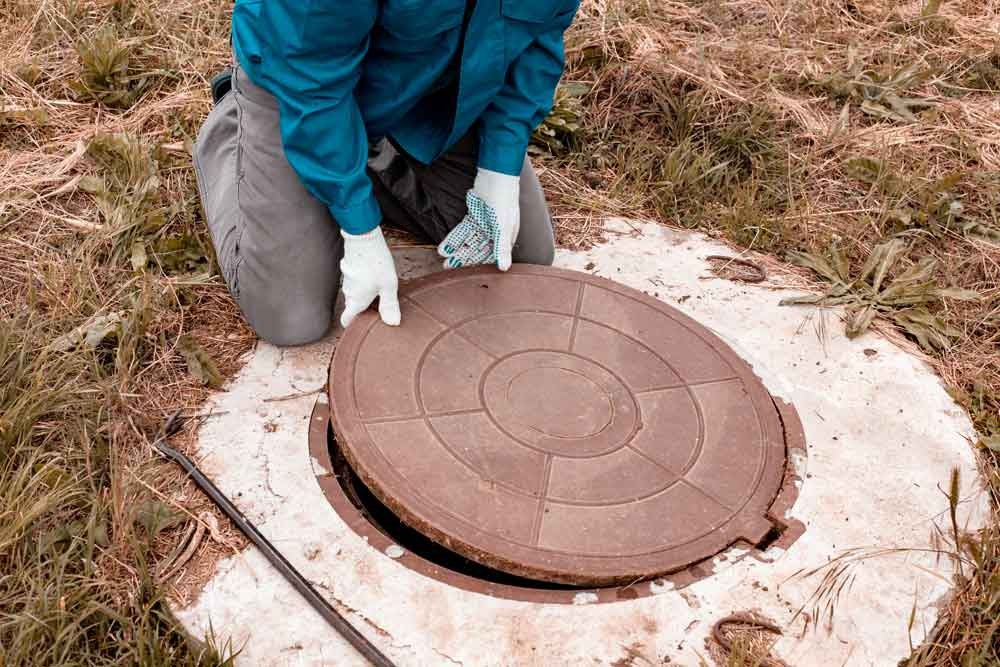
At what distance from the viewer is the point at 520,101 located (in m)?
2.55

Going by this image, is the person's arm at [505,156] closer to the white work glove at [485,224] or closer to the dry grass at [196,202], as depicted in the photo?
the white work glove at [485,224]

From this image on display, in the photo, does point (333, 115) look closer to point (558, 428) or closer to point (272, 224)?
point (272, 224)

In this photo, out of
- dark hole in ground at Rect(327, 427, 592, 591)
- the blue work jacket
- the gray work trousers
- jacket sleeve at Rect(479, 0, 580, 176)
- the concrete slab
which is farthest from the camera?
jacket sleeve at Rect(479, 0, 580, 176)

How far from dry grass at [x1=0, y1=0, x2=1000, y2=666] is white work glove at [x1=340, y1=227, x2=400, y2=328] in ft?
1.22

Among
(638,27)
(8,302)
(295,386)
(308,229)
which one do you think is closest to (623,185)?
(638,27)

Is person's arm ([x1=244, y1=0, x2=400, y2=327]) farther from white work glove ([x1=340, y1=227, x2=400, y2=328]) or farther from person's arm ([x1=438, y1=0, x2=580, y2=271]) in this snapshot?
person's arm ([x1=438, y1=0, x2=580, y2=271])

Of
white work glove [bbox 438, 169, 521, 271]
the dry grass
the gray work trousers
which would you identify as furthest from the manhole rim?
white work glove [bbox 438, 169, 521, 271]

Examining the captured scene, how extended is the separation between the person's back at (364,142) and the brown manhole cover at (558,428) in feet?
0.60

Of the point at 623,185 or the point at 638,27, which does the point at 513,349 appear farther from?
the point at 638,27

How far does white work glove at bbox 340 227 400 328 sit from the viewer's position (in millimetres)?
2287

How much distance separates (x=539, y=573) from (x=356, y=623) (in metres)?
0.36

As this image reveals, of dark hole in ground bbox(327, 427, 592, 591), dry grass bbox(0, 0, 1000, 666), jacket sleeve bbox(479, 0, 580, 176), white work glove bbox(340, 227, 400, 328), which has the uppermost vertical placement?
jacket sleeve bbox(479, 0, 580, 176)

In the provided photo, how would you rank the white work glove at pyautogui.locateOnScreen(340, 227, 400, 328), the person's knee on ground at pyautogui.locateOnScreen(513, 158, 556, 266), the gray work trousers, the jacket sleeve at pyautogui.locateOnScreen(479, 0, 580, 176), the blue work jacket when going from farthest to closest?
the person's knee on ground at pyautogui.locateOnScreen(513, 158, 556, 266)
the jacket sleeve at pyautogui.locateOnScreen(479, 0, 580, 176)
the gray work trousers
the white work glove at pyautogui.locateOnScreen(340, 227, 400, 328)
the blue work jacket

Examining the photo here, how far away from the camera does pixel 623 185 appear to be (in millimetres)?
3244
